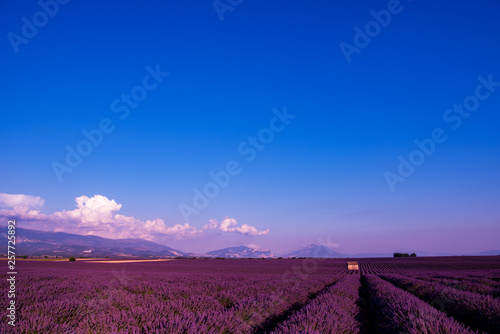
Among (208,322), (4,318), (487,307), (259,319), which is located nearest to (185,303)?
(259,319)

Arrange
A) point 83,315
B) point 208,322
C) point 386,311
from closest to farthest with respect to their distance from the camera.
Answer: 1. point 208,322
2. point 83,315
3. point 386,311

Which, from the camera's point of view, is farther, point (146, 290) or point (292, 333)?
point (146, 290)

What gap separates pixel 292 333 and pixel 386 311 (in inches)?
142

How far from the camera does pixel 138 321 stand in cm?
422

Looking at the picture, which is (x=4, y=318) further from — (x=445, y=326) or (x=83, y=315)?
(x=445, y=326)

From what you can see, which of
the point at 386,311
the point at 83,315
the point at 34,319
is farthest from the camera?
the point at 386,311

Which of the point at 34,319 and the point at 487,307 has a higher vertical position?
the point at 34,319

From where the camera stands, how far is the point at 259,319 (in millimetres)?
5035

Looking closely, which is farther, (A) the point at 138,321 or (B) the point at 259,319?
(B) the point at 259,319

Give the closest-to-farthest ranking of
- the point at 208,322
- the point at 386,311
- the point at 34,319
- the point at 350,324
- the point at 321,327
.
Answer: the point at 34,319, the point at 208,322, the point at 321,327, the point at 350,324, the point at 386,311

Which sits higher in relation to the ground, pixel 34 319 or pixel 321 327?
pixel 34 319

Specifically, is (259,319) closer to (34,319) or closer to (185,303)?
(185,303)

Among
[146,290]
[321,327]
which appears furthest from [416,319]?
[146,290]

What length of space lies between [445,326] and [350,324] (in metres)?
1.31
